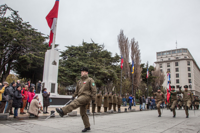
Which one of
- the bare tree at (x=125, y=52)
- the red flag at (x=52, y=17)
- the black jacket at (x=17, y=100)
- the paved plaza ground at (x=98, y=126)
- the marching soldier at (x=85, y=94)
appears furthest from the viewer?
the bare tree at (x=125, y=52)

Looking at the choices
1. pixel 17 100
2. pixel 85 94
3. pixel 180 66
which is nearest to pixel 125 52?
pixel 17 100

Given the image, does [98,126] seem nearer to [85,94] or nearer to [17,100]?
[85,94]

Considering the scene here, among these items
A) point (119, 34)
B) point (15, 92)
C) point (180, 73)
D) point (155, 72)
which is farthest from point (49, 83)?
point (180, 73)

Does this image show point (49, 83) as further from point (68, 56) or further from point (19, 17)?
point (19, 17)

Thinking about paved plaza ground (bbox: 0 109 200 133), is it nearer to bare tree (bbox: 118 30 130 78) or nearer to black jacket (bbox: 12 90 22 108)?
black jacket (bbox: 12 90 22 108)

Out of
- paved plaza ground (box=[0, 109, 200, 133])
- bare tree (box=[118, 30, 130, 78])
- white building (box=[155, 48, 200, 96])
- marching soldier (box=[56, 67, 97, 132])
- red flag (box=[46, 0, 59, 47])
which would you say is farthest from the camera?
white building (box=[155, 48, 200, 96])

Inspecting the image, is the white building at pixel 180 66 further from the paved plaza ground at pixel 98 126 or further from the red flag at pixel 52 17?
the paved plaza ground at pixel 98 126

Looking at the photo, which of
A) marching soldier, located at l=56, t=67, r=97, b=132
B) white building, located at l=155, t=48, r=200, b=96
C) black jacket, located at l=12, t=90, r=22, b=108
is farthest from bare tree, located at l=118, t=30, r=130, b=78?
white building, located at l=155, t=48, r=200, b=96

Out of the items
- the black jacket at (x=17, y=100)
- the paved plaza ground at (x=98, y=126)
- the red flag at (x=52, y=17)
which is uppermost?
the red flag at (x=52, y=17)

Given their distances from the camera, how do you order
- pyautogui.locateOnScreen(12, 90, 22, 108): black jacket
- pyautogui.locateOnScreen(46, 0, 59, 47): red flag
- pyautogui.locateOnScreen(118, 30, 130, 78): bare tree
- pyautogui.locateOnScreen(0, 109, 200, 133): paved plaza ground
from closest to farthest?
pyautogui.locateOnScreen(0, 109, 200, 133): paved plaza ground → pyautogui.locateOnScreen(12, 90, 22, 108): black jacket → pyautogui.locateOnScreen(46, 0, 59, 47): red flag → pyautogui.locateOnScreen(118, 30, 130, 78): bare tree

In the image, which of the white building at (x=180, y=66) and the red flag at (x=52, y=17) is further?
the white building at (x=180, y=66)

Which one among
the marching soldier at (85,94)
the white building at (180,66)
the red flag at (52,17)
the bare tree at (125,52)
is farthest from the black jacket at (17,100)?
the white building at (180,66)

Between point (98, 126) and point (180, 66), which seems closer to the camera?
point (98, 126)

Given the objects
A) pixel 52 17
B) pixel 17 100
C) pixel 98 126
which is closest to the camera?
pixel 98 126
